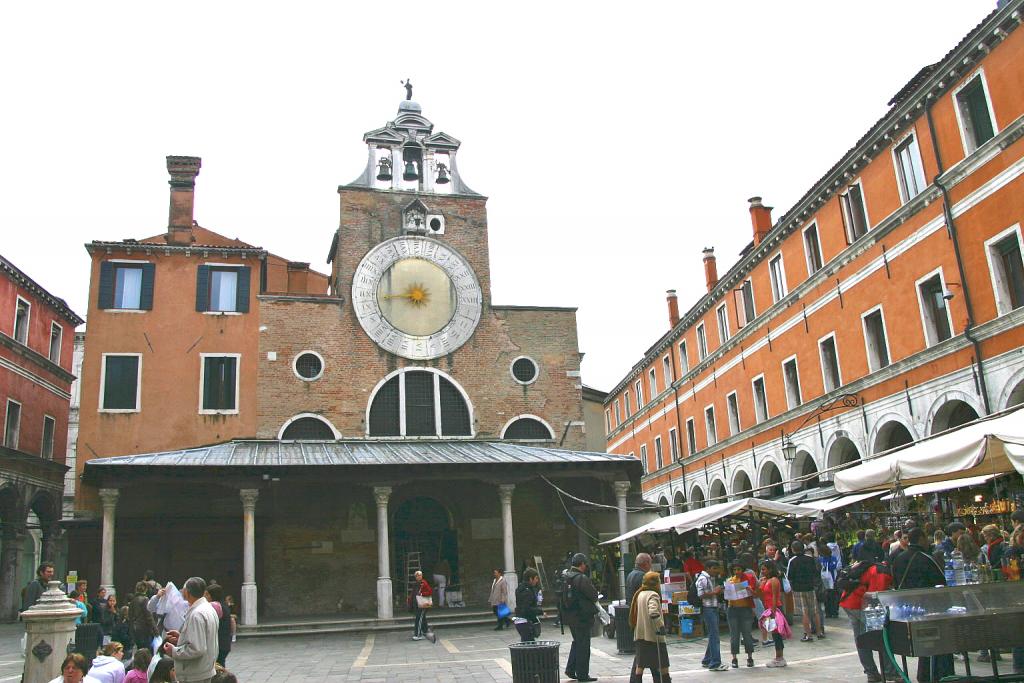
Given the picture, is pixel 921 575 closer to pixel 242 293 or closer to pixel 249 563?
pixel 249 563

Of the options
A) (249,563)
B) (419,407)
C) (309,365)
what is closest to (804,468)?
(419,407)

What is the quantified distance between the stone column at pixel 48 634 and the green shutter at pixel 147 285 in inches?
527

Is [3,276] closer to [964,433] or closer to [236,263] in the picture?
[236,263]

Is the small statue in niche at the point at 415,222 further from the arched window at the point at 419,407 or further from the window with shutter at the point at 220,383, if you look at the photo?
the window with shutter at the point at 220,383

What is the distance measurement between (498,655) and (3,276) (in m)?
19.6

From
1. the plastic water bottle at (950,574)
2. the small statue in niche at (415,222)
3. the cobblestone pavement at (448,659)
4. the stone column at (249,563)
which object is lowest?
the cobblestone pavement at (448,659)

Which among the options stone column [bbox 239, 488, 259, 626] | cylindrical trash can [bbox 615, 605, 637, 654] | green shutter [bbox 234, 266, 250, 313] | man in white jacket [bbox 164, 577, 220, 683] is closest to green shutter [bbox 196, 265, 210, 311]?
green shutter [bbox 234, 266, 250, 313]

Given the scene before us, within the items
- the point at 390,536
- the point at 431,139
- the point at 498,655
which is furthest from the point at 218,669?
the point at 431,139

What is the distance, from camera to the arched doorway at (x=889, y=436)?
21.8 meters

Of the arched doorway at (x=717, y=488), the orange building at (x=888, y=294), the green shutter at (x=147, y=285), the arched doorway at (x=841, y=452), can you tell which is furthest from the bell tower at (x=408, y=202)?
the arched doorway at (x=717, y=488)

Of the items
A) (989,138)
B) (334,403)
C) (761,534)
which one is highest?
(989,138)

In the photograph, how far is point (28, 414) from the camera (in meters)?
26.6

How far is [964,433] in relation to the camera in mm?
8945

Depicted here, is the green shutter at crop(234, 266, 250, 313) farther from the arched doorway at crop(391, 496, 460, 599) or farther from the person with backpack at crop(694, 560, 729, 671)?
the person with backpack at crop(694, 560, 729, 671)
